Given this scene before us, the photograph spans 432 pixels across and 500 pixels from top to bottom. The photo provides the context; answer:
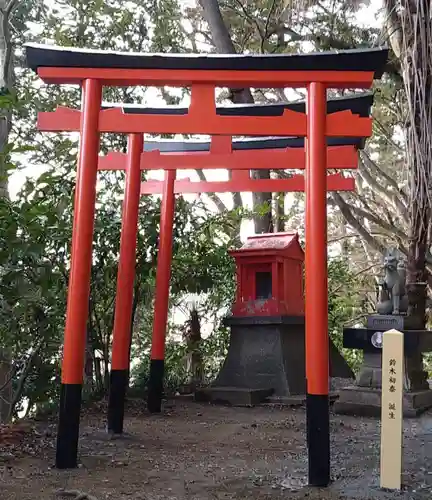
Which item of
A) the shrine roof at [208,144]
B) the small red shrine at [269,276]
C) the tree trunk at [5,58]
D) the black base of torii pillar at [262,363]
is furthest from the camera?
the small red shrine at [269,276]

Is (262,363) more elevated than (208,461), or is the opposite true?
(262,363)

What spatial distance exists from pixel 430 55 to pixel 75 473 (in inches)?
204

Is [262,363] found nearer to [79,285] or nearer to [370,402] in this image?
[370,402]

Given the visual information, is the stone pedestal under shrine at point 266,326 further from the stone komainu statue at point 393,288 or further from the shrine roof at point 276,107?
the shrine roof at point 276,107

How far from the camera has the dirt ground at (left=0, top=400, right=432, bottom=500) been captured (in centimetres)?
354

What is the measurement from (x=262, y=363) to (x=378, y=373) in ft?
5.16

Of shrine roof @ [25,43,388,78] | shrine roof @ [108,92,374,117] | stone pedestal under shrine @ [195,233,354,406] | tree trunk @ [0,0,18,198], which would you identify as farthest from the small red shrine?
shrine roof @ [25,43,388,78]

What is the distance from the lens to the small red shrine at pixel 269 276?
7.74 metres

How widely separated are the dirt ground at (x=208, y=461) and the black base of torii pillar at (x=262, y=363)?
3.39 feet

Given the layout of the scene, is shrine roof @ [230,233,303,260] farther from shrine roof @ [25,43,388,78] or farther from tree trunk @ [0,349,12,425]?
shrine roof @ [25,43,388,78]

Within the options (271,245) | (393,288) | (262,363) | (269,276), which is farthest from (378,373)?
(271,245)

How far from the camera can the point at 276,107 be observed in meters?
5.86

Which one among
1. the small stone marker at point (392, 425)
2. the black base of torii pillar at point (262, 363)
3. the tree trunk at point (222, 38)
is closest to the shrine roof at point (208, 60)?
the small stone marker at point (392, 425)

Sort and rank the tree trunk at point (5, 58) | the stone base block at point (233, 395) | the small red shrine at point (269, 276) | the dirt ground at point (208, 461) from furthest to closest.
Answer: the small red shrine at point (269, 276) → the stone base block at point (233, 395) → the tree trunk at point (5, 58) → the dirt ground at point (208, 461)
